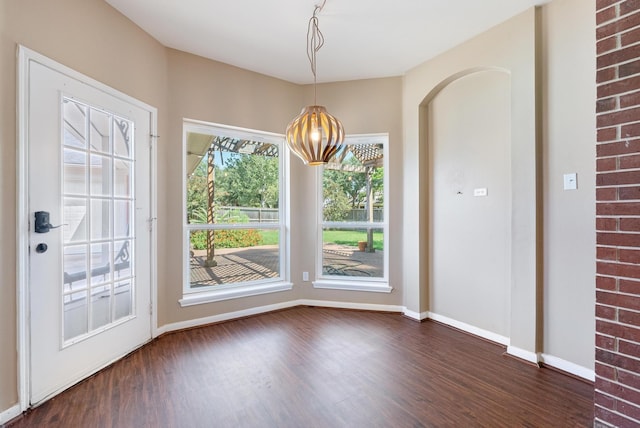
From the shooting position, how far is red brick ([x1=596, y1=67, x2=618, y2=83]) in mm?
1470

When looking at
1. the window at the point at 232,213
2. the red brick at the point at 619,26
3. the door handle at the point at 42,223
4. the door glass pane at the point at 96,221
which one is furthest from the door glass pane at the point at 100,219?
the red brick at the point at 619,26

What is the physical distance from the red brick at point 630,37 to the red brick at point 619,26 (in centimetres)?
2

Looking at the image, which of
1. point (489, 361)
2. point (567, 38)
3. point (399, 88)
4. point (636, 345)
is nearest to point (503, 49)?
point (567, 38)

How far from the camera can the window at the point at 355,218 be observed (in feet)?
12.6

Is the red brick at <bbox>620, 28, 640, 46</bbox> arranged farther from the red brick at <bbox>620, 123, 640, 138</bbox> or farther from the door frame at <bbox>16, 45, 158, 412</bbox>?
the door frame at <bbox>16, 45, 158, 412</bbox>

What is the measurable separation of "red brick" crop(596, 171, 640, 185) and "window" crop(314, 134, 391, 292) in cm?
235

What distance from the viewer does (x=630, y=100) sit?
1416 mm

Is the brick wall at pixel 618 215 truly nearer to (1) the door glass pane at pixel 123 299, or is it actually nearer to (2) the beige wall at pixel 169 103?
(2) the beige wall at pixel 169 103

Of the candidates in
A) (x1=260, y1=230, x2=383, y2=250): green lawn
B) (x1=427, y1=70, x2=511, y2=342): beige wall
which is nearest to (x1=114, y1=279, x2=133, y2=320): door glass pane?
(x1=260, y1=230, x2=383, y2=250): green lawn

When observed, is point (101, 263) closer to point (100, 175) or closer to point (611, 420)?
point (100, 175)

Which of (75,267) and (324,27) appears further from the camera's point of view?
(324,27)

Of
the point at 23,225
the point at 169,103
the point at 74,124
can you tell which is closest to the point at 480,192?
the point at 169,103

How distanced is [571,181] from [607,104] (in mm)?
964

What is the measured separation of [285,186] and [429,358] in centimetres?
246
